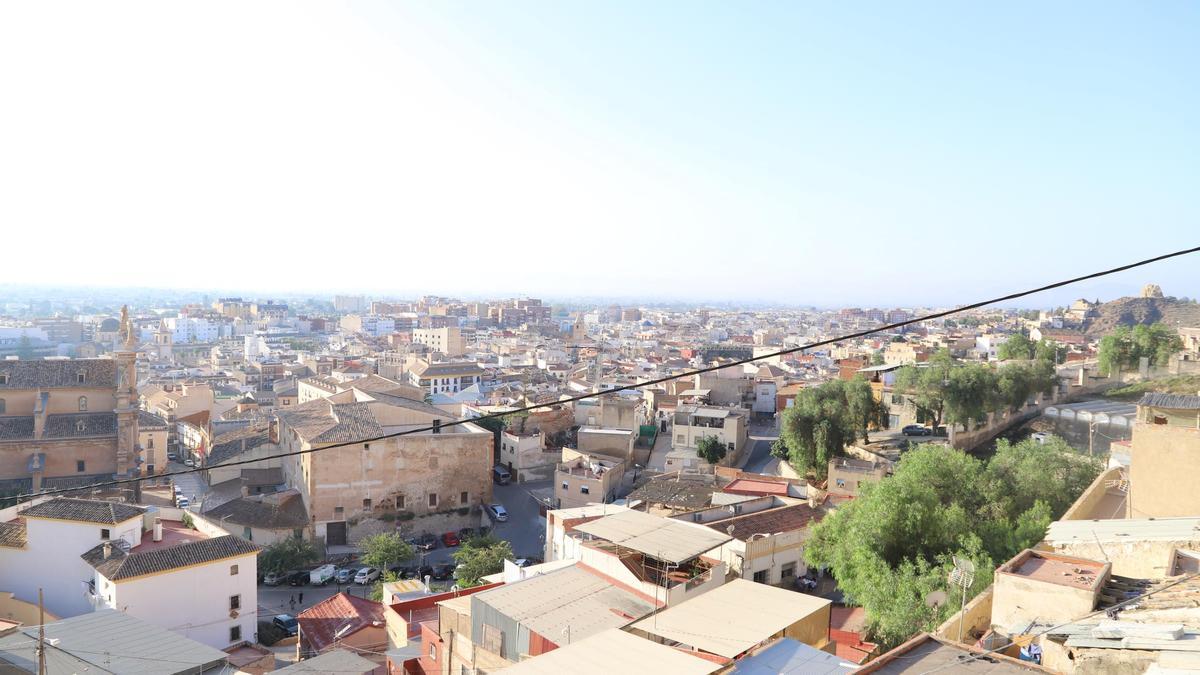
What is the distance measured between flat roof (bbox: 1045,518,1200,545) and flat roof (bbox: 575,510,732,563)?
3.58 m

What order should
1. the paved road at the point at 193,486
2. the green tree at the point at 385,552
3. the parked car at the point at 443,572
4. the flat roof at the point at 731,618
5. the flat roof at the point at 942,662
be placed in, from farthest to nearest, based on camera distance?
1. the paved road at the point at 193,486
2. the parked car at the point at 443,572
3. the green tree at the point at 385,552
4. the flat roof at the point at 731,618
5. the flat roof at the point at 942,662

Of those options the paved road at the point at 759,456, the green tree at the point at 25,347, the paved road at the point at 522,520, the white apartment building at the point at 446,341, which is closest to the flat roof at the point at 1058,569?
the paved road at the point at 522,520

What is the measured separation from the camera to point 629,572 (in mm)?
8812

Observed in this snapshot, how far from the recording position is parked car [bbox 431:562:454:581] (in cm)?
1588

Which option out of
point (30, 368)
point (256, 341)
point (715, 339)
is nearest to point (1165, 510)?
point (30, 368)

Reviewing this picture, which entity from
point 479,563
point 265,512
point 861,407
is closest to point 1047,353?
point 861,407

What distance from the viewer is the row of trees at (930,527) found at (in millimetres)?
8547

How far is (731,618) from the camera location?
723 cm

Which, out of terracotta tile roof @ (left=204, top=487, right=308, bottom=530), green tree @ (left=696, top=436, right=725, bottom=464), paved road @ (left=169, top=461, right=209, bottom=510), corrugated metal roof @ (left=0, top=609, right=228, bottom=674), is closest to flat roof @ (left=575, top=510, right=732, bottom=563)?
corrugated metal roof @ (left=0, top=609, right=228, bottom=674)

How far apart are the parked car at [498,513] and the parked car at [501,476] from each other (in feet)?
7.46

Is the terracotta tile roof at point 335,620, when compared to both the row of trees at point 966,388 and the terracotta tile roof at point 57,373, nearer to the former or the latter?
the terracotta tile roof at point 57,373

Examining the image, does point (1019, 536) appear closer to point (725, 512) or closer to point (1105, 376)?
point (725, 512)

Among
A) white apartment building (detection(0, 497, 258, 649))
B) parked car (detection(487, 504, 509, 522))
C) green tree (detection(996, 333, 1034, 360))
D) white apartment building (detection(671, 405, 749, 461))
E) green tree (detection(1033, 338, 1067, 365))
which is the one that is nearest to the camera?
white apartment building (detection(0, 497, 258, 649))

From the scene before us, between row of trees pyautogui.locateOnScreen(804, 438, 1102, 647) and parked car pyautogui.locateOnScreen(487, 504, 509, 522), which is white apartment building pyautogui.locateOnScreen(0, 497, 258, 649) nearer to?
parked car pyautogui.locateOnScreen(487, 504, 509, 522)
